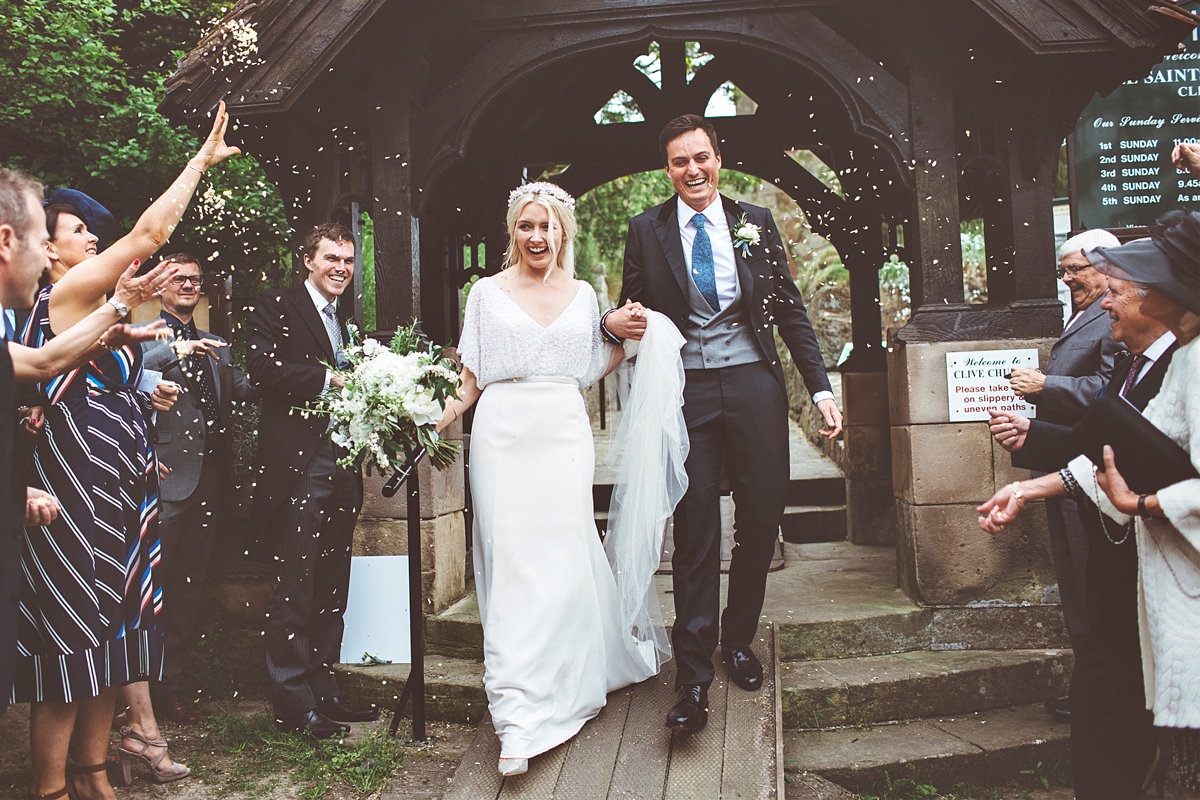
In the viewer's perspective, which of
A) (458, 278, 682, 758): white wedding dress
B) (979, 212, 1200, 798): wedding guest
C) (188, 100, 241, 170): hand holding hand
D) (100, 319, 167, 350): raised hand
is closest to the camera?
(979, 212, 1200, 798): wedding guest

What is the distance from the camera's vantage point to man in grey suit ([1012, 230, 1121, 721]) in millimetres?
3914

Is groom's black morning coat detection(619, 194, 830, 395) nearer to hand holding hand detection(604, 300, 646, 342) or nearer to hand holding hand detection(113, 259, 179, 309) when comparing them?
hand holding hand detection(604, 300, 646, 342)

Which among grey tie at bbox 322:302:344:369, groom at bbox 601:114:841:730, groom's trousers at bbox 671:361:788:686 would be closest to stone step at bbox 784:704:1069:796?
groom at bbox 601:114:841:730

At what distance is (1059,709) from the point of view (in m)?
4.32

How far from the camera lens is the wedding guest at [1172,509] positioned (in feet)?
7.80

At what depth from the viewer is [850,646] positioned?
471 centimetres

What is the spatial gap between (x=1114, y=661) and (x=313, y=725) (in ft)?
11.2

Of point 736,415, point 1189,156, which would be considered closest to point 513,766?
point 736,415

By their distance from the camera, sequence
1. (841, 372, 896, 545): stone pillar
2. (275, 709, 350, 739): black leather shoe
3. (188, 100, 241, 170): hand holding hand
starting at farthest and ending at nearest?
(841, 372, 896, 545): stone pillar, (275, 709, 350, 739): black leather shoe, (188, 100, 241, 170): hand holding hand

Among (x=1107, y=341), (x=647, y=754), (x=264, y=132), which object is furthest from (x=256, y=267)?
(x=1107, y=341)

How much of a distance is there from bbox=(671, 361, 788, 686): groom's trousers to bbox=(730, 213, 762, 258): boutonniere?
52 centimetres

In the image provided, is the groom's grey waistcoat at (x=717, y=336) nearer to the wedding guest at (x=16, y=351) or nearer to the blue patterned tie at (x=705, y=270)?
the blue patterned tie at (x=705, y=270)

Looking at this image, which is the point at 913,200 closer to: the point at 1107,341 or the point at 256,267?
the point at 1107,341

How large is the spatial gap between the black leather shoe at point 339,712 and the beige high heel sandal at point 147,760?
0.70 m
